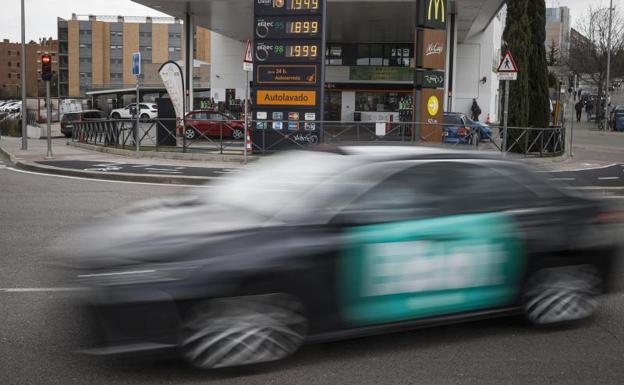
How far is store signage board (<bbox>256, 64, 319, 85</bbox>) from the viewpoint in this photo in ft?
74.4

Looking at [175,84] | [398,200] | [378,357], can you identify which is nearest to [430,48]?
[175,84]

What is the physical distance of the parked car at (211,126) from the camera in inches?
903

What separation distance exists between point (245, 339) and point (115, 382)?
86cm

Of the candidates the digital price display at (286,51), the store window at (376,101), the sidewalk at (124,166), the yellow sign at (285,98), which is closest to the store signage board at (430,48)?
the digital price display at (286,51)

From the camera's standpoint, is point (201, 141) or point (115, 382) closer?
point (115, 382)

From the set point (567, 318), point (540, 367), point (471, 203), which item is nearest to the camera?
point (540, 367)

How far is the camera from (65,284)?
16.1 feet

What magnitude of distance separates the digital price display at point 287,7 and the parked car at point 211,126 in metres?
3.91

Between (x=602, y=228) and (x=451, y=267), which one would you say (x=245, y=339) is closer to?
(x=451, y=267)

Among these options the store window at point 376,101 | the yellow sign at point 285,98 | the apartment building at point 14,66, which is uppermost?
the apartment building at point 14,66

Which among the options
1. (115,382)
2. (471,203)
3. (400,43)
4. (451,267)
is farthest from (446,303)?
(400,43)

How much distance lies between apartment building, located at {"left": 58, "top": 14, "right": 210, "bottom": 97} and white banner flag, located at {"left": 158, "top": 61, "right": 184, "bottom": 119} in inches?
3606

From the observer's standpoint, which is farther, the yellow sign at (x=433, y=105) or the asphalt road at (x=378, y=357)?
the yellow sign at (x=433, y=105)

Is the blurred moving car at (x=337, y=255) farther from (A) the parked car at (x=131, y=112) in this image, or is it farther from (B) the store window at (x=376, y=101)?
(A) the parked car at (x=131, y=112)
